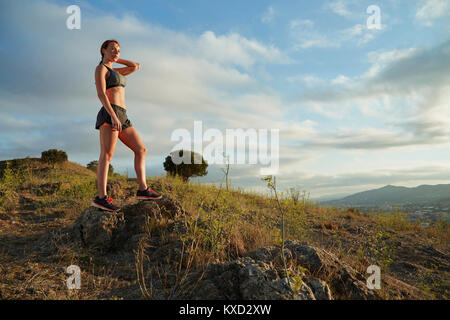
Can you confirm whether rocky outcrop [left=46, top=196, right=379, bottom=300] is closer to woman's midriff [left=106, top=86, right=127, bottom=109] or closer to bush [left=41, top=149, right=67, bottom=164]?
woman's midriff [left=106, top=86, right=127, bottom=109]

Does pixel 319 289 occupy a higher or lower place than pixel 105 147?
lower

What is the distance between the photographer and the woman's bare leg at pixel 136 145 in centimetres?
414

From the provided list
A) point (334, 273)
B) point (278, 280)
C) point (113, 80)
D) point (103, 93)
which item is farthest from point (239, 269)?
point (113, 80)

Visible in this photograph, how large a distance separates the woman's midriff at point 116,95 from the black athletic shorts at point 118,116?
0.22 ft

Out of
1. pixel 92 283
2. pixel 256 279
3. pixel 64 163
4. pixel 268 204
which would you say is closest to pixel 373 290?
pixel 256 279

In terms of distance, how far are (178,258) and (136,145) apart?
183 centimetres

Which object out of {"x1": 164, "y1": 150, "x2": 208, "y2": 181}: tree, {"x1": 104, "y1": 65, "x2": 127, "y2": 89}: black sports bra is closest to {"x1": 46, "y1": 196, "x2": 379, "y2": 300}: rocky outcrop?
{"x1": 104, "y1": 65, "x2": 127, "y2": 89}: black sports bra

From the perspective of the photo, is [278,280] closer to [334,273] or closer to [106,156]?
[334,273]

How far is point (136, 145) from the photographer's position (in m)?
4.20

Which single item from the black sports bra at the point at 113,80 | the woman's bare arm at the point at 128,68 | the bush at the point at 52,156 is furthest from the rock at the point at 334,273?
the bush at the point at 52,156

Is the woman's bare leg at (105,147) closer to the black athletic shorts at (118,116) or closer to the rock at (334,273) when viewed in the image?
the black athletic shorts at (118,116)

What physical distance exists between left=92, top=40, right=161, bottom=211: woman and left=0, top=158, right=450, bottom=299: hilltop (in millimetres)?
622
